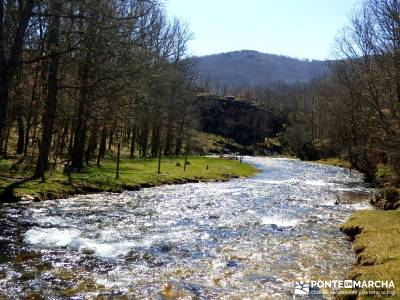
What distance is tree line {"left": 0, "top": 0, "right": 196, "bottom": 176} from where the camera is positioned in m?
17.2

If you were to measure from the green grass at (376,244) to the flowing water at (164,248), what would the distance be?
62 cm

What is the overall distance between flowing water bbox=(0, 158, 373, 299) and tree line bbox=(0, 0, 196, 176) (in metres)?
5.75

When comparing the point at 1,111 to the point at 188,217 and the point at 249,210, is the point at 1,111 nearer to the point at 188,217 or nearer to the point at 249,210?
the point at 188,217

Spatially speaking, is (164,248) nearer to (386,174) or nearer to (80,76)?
(80,76)

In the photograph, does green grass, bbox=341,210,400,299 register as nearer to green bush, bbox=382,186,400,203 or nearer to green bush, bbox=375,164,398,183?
green bush, bbox=382,186,400,203

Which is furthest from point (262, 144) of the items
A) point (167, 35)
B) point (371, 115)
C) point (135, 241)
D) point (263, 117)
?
point (135, 241)

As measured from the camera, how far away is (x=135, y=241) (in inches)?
628

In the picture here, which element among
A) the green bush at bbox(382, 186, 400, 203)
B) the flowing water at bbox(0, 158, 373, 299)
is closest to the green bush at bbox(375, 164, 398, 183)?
the green bush at bbox(382, 186, 400, 203)

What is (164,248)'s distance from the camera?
15.2 meters

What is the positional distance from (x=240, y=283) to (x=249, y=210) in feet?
43.0

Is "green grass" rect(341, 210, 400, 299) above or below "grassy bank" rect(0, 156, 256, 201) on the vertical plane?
above
